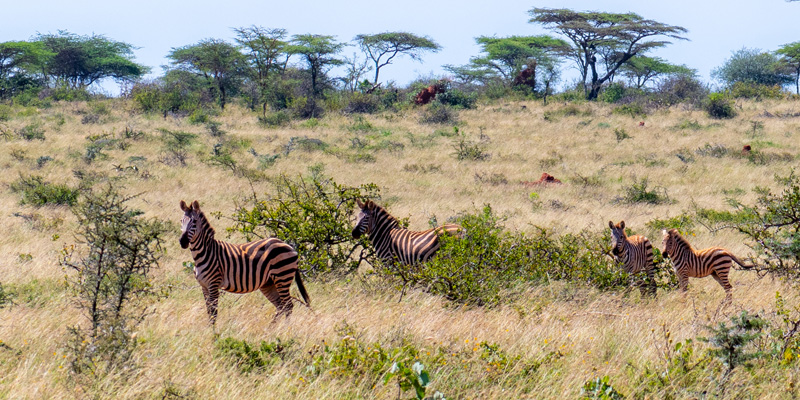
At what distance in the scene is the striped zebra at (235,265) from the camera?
6523 mm

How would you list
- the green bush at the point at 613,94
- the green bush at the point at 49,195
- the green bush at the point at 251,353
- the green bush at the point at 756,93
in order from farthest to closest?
1. the green bush at the point at 613,94
2. the green bush at the point at 756,93
3. the green bush at the point at 49,195
4. the green bush at the point at 251,353

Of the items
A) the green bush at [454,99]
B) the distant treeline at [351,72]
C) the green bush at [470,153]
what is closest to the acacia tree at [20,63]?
the distant treeline at [351,72]

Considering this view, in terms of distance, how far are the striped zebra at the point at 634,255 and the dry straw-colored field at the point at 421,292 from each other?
28 centimetres

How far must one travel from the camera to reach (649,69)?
182 ft

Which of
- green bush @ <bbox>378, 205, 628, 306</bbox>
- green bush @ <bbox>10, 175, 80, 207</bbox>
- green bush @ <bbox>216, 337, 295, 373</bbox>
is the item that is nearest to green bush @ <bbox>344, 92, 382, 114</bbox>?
green bush @ <bbox>10, 175, 80, 207</bbox>

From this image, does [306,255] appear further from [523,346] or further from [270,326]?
[523,346]

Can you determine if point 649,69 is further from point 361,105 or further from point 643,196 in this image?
point 643,196

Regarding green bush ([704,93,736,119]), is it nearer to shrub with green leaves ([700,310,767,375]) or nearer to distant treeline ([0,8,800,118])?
distant treeline ([0,8,800,118])

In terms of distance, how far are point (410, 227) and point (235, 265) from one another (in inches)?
265

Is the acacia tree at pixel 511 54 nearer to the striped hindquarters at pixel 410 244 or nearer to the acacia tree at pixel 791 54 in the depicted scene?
the acacia tree at pixel 791 54

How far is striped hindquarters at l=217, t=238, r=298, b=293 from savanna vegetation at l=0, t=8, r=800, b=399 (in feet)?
1.11

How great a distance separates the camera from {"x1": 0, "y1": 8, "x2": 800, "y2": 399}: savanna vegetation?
4898 millimetres

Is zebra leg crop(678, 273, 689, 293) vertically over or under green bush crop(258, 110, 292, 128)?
under

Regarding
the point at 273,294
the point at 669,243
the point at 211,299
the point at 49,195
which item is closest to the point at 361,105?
the point at 49,195
